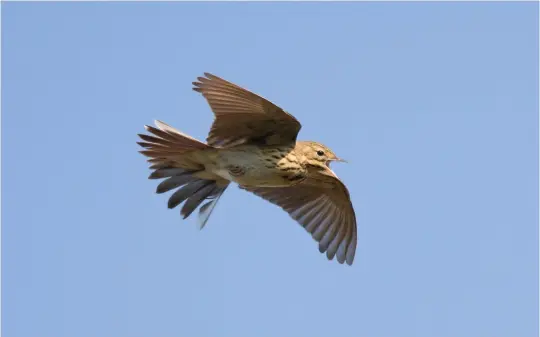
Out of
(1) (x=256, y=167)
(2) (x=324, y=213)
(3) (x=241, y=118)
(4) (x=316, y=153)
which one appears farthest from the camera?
(2) (x=324, y=213)

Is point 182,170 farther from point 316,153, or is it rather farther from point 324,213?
point 324,213

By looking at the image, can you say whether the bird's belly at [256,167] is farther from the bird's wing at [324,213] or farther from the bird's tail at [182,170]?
the bird's wing at [324,213]

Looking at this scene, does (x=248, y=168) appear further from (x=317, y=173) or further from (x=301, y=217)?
(x=301, y=217)

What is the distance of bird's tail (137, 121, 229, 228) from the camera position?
10305 millimetres

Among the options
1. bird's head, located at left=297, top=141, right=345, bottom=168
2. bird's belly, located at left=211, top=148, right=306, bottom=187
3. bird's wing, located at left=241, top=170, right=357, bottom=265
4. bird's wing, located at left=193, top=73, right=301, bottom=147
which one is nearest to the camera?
bird's wing, located at left=193, top=73, right=301, bottom=147

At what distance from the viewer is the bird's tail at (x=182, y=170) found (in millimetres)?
10305

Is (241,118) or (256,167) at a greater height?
(241,118)

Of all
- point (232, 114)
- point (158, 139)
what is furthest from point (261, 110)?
point (158, 139)

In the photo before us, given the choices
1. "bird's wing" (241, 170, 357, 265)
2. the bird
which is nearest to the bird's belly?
the bird

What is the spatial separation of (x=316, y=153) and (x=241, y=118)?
923 mm

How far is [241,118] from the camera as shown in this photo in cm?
1042

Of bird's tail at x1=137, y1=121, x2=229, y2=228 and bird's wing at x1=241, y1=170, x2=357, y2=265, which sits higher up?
bird's wing at x1=241, y1=170, x2=357, y2=265

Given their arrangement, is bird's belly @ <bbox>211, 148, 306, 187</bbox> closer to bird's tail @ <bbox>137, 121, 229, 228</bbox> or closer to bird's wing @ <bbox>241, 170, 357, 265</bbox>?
bird's tail @ <bbox>137, 121, 229, 228</bbox>

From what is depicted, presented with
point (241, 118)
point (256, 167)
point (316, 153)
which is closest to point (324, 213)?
A: point (316, 153)
